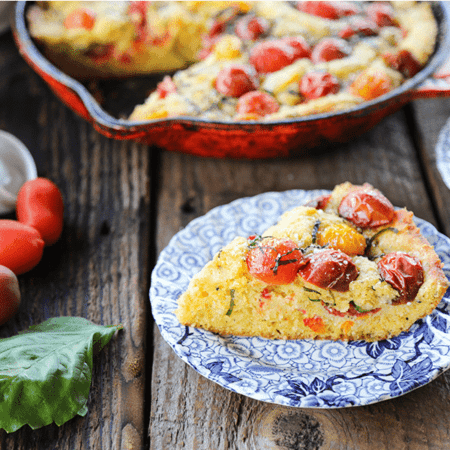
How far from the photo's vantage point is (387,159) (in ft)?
7.99

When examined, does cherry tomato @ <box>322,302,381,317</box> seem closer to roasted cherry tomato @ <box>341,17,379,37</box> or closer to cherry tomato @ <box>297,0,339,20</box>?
roasted cherry tomato @ <box>341,17,379,37</box>

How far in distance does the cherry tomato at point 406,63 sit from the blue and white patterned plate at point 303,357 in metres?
0.81

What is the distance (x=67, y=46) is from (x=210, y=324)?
171 cm

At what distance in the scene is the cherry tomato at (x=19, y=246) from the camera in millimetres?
1876

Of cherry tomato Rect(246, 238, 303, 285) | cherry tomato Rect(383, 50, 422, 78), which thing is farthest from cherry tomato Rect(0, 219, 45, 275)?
cherry tomato Rect(383, 50, 422, 78)

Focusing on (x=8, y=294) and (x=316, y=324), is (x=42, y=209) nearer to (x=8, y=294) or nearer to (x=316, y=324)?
(x=8, y=294)

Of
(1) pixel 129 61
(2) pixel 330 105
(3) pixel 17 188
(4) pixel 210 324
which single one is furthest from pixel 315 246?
(1) pixel 129 61

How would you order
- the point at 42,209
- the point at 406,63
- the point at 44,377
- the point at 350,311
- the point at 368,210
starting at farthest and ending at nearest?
the point at 406,63, the point at 42,209, the point at 368,210, the point at 350,311, the point at 44,377

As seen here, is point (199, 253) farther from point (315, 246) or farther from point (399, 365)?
point (399, 365)

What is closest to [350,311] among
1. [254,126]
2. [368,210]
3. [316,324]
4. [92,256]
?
[316,324]

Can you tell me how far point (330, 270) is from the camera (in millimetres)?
1521

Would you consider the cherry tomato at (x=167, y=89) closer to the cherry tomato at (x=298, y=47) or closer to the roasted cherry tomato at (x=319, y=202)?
the cherry tomato at (x=298, y=47)

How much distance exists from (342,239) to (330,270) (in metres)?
0.16

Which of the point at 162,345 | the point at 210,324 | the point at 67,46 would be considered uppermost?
the point at 67,46
